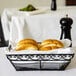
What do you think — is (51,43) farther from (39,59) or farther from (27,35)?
(27,35)

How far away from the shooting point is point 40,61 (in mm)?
613

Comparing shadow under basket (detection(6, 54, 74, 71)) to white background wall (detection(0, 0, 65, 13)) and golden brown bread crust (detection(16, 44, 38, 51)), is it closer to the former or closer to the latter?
golden brown bread crust (detection(16, 44, 38, 51))

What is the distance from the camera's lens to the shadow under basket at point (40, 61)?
605 millimetres

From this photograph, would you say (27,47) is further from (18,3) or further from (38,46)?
(18,3)

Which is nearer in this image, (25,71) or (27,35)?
(25,71)

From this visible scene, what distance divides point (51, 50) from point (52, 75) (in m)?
0.07

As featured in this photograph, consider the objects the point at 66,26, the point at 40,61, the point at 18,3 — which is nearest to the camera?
the point at 40,61

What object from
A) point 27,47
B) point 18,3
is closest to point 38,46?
point 27,47

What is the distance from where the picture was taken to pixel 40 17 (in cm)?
165

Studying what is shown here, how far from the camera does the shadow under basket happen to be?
23.8 inches

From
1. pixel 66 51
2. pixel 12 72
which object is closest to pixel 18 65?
pixel 12 72

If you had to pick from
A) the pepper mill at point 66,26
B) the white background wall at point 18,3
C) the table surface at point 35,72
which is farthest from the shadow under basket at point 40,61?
the white background wall at point 18,3

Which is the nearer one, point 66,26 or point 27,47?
point 27,47

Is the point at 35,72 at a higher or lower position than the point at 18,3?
higher
